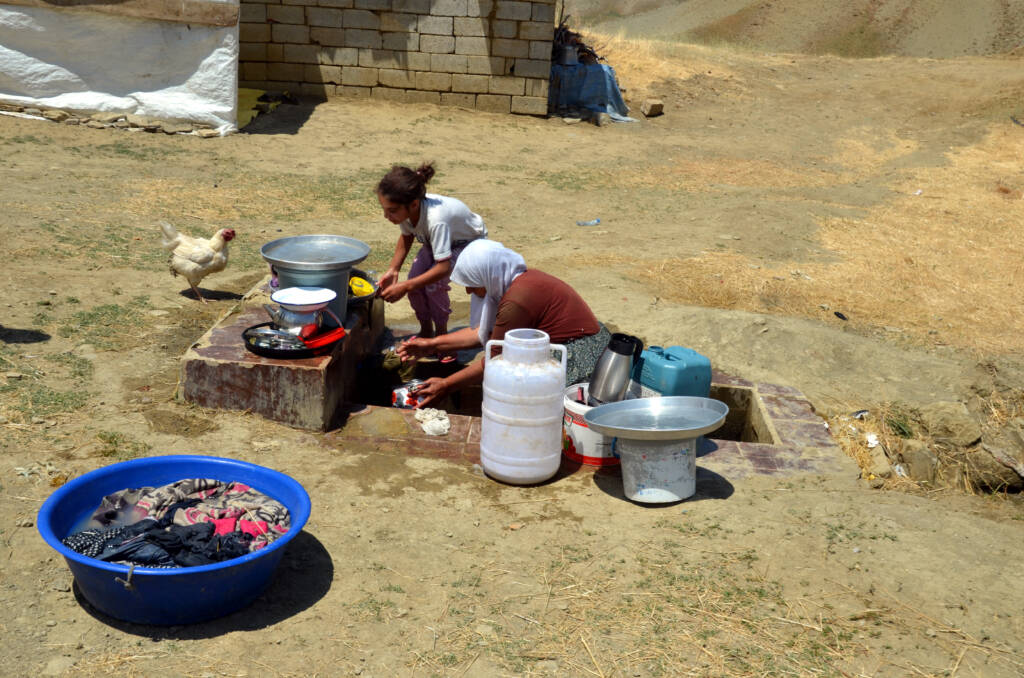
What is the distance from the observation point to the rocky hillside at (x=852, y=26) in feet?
125

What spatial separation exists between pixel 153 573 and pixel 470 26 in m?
13.2

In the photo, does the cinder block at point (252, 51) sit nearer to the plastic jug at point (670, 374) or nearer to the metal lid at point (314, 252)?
the metal lid at point (314, 252)

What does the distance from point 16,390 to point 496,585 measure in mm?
2924

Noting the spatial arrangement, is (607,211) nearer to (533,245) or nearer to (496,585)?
(533,245)

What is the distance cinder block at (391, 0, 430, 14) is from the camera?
1431 centimetres

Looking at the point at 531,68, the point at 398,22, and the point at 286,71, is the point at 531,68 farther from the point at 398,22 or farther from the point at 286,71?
the point at 286,71

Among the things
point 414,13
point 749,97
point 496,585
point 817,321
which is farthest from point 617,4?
point 496,585

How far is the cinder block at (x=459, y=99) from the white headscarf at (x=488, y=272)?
1096 centimetres

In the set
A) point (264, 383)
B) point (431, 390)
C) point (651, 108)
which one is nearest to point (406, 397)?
point (431, 390)

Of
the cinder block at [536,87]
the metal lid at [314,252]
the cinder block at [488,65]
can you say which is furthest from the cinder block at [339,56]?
the metal lid at [314,252]

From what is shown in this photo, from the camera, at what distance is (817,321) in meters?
6.78

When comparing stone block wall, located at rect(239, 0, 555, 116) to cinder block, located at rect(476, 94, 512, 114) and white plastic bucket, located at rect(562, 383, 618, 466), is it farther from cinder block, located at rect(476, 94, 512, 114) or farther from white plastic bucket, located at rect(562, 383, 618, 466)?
white plastic bucket, located at rect(562, 383, 618, 466)

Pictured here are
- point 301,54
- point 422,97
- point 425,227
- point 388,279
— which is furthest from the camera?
point 422,97

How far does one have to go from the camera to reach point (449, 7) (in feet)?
47.1
